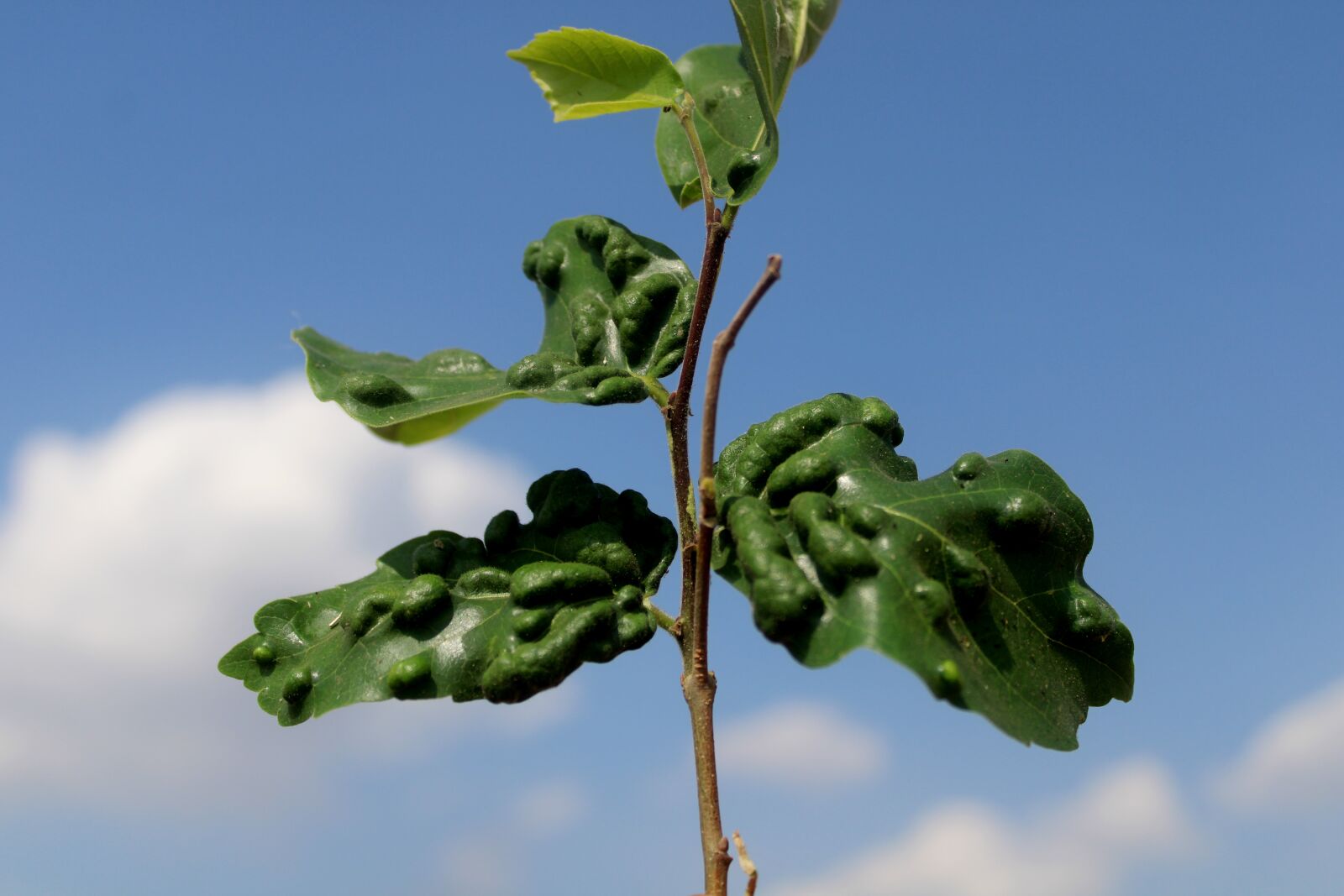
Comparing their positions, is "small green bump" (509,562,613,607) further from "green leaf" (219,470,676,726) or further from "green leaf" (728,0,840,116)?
"green leaf" (728,0,840,116)

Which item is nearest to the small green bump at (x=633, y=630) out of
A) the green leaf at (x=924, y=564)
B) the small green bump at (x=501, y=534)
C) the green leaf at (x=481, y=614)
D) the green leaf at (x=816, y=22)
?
the green leaf at (x=481, y=614)

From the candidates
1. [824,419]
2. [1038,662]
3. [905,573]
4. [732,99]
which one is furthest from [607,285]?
[1038,662]

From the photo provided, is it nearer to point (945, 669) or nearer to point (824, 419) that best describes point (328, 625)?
point (824, 419)

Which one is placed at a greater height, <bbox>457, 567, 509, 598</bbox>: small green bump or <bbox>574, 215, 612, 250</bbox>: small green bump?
<bbox>574, 215, 612, 250</bbox>: small green bump

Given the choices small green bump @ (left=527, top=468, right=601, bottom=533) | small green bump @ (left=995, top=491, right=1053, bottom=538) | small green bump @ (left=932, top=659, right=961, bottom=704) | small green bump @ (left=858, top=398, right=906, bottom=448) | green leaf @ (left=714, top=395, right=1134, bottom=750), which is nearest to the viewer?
small green bump @ (left=932, top=659, right=961, bottom=704)

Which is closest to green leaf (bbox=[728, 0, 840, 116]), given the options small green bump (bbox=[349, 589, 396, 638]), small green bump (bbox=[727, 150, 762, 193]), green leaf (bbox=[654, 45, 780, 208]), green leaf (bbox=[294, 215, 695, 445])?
small green bump (bbox=[727, 150, 762, 193])

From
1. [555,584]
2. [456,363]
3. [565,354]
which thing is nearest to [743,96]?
[565,354]
